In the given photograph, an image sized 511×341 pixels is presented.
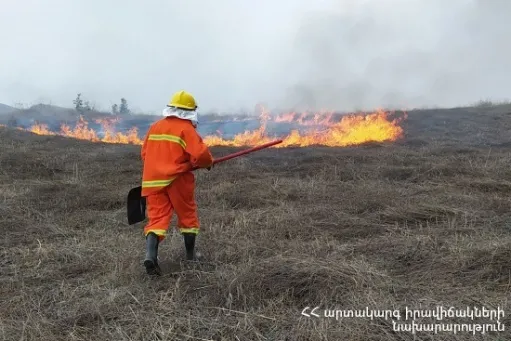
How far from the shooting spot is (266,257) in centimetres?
386

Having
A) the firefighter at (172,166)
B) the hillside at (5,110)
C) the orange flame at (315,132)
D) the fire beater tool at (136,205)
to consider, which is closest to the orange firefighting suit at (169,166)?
the firefighter at (172,166)

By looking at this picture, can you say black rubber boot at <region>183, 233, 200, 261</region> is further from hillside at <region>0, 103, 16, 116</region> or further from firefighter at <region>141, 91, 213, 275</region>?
hillside at <region>0, 103, 16, 116</region>

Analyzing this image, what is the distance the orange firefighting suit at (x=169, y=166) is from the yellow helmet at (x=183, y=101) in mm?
122

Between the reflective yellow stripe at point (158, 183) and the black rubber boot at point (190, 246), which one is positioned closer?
the reflective yellow stripe at point (158, 183)

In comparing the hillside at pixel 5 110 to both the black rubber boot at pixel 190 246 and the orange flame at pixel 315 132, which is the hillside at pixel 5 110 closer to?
the orange flame at pixel 315 132

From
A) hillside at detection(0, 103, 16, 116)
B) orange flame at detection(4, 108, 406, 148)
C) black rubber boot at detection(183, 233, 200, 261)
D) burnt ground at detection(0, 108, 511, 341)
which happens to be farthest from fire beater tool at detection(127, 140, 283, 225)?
hillside at detection(0, 103, 16, 116)

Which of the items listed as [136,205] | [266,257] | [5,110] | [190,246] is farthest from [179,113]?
[5,110]

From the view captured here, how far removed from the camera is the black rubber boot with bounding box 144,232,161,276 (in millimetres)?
3418

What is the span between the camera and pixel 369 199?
5.79 metres

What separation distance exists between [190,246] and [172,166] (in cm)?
76

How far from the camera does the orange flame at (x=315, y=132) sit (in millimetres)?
15508

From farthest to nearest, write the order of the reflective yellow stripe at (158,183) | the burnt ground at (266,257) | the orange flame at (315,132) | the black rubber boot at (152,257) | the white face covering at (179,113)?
1. the orange flame at (315,132)
2. the white face covering at (179,113)
3. the reflective yellow stripe at (158,183)
4. the black rubber boot at (152,257)
5. the burnt ground at (266,257)

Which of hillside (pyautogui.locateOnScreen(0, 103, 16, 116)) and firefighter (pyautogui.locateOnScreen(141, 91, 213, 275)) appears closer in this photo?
A: firefighter (pyautogui.locateOnScreen(141, 91, 213, 275))

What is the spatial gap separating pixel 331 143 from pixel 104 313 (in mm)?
13146
